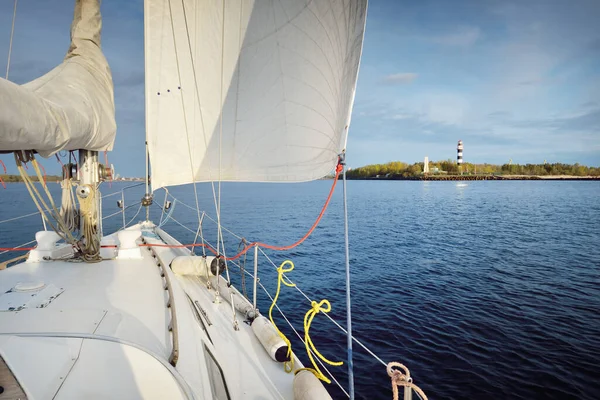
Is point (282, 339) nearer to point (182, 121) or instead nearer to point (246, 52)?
point (246, 52)

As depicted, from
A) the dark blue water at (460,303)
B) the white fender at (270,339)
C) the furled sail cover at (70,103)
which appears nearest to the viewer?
the furled sail cover at (70,103)

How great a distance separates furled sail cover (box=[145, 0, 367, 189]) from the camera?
421cm

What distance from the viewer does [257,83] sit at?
493 cm

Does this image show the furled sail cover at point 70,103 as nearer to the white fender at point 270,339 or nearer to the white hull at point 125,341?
the white hull at point 125,341

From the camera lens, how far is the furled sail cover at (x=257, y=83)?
4207mm


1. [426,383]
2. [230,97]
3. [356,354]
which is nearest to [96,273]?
[230,97]

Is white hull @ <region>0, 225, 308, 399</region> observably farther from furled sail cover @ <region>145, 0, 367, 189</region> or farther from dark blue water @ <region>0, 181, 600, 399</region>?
dark blue water @ <region>0, 181, 600, 399</region>

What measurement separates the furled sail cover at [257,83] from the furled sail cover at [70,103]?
3.59 ft

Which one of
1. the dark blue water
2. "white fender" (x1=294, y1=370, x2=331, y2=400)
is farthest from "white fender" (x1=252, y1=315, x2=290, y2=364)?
the dark blue water

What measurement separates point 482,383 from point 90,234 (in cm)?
829

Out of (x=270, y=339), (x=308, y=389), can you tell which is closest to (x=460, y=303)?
(x=270, y=339)

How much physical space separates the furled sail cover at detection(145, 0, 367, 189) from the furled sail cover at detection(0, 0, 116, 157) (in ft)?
3.59

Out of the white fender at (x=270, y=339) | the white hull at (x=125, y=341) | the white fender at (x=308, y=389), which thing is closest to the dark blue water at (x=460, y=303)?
the white fender at (x=270, y=339)

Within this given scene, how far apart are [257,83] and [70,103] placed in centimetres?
243
